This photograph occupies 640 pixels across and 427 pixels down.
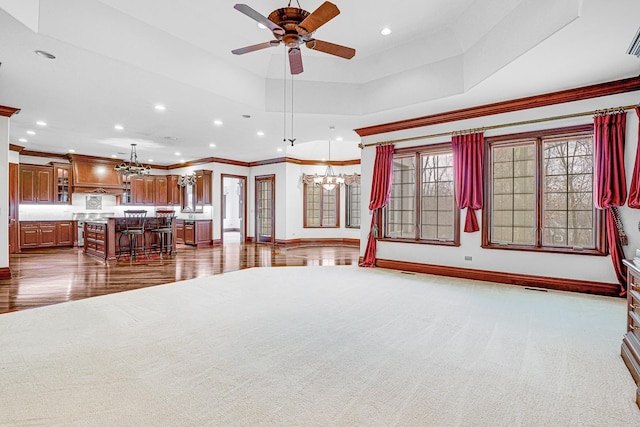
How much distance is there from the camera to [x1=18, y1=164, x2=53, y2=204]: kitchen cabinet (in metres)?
9.16

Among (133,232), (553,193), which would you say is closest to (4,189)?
(133,232)

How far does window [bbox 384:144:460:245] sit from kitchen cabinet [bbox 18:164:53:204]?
10170 mm

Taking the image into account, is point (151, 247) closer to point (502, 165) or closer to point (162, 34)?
point (162, 34)

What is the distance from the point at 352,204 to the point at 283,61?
6158 millimetres

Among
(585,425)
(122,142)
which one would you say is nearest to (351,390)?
(585,425)

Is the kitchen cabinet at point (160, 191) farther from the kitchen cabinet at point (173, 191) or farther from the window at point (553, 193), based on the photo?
the window at point (553, 193)

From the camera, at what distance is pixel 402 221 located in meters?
6.73

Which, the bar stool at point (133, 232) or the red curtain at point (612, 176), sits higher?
the red curtain at point (612, 176)

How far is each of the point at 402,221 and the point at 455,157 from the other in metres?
1.72

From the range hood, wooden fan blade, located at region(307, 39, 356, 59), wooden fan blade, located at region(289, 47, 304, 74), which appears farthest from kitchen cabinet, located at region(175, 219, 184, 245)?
wooden fan blade, located at region(307, 39, 356, 59)

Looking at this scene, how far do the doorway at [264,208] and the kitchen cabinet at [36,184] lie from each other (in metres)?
6.28

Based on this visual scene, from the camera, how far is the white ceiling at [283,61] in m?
3.38

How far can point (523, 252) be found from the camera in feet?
16.8

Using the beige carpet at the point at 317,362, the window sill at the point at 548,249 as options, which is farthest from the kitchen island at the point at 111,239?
the window sill at the point at 548,249
